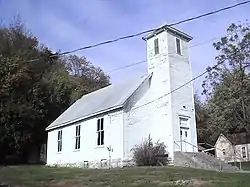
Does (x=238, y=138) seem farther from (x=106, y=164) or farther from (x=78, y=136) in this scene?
(x=106, y=164)

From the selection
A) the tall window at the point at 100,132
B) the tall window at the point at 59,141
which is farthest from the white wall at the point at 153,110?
the tall window at the point at 59,141

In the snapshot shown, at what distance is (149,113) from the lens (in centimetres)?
2647

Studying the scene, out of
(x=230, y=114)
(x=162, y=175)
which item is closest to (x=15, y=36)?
(x=230, y=114)

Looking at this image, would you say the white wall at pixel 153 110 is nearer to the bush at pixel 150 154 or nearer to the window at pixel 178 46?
the bush at pixel 150 154

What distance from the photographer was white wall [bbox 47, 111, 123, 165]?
24797 millimetres

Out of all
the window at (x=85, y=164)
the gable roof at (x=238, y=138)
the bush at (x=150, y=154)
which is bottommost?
the window at (x=85, y=164)

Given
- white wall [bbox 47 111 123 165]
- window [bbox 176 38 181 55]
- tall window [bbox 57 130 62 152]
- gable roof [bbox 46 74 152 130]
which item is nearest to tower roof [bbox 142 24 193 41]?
window [bbox 176 38 181 55]

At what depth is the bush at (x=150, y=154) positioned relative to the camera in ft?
77.5

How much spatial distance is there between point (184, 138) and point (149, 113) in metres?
3.15

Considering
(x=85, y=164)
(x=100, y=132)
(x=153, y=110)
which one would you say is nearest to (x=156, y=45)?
(x=153, y=110)

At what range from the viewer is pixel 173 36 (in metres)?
27.7

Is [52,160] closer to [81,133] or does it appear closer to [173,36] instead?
[81,133]

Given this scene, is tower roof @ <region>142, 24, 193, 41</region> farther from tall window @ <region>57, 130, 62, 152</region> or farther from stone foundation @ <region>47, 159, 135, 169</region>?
tall window @ <region>57, 130, 62, 152</region>

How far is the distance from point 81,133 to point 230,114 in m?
20.2
